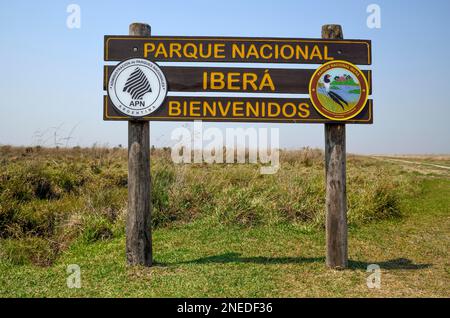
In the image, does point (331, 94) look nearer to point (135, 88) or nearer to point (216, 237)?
point (135, 88)

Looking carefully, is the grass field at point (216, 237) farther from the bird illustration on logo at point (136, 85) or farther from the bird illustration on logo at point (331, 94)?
the bird illustration on logo at point (136, 85)

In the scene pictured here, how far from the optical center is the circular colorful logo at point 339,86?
5895mm

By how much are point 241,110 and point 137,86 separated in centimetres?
155

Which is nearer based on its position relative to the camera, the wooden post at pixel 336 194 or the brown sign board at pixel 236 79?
the wooden post at pixel 336 194

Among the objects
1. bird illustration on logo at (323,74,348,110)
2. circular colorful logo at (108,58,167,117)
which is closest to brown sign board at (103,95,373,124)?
circular colorful logo at (108,58,167,117)

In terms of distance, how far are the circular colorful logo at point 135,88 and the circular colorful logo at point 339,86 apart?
2.24 metres

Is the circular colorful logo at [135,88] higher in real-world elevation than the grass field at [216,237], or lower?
higher

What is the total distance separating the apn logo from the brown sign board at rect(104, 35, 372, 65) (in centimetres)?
29

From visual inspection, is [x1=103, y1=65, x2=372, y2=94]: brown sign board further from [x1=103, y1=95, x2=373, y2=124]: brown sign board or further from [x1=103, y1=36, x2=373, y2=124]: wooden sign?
[x1=103, y1=95, x2=373, y2=124]: brown sign board

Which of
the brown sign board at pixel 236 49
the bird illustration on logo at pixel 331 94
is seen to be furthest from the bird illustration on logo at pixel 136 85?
the bird illustration on logo at pixel 331 94
